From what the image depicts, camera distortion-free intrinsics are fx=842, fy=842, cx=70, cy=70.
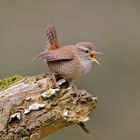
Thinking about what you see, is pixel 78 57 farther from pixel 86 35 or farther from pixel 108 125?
pixel 86 35

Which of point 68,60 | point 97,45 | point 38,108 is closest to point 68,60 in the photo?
point 68,60

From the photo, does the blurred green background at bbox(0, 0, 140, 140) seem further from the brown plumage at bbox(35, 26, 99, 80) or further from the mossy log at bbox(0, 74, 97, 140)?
the mossy log at bbox(0, 74, 97, 140)

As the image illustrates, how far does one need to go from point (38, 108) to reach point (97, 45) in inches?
143

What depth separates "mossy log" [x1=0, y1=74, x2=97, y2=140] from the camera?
4254 millimetres

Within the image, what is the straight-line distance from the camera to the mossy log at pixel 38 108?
167 inches

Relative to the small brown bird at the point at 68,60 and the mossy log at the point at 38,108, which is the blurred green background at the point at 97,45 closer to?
the small brown bird at the point at 68,60

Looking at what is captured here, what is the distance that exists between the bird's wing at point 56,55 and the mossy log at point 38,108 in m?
0.11

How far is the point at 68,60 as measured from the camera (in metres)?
4.59

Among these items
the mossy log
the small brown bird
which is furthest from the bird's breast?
the mossy log

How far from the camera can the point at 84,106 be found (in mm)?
4395

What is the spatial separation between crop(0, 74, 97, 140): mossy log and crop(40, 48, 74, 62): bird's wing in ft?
0.37

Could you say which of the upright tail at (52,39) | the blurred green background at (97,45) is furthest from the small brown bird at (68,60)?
the blurred green background at (97,45)

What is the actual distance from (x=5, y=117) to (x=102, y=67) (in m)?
3.48

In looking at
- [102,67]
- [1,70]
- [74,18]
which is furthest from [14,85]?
[74,18]
